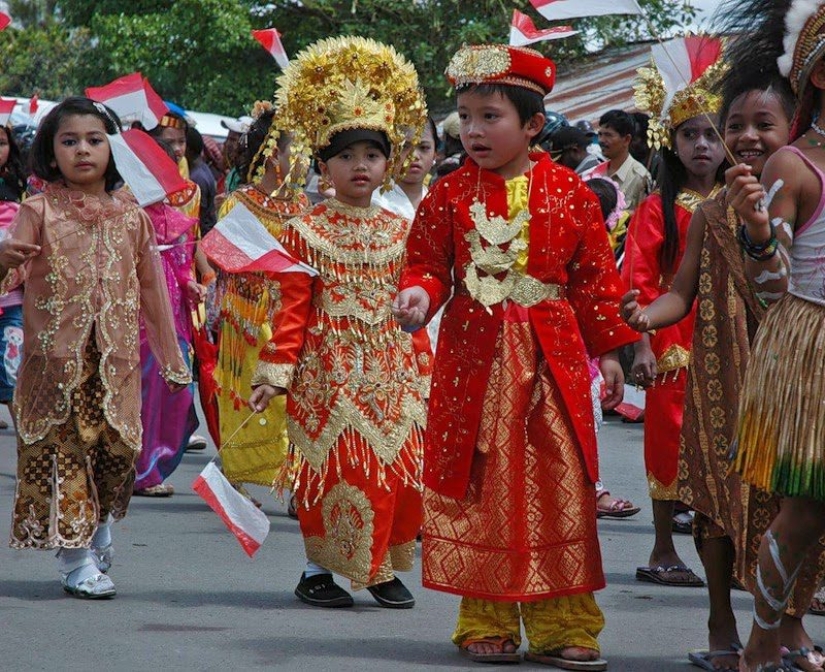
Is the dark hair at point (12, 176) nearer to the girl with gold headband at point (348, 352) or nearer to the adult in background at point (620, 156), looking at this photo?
the girl with gold headband at point (348, 352)

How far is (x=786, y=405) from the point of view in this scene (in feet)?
14.3

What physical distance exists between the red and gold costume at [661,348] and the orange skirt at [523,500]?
1.47m

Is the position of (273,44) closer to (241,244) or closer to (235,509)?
(241,244)

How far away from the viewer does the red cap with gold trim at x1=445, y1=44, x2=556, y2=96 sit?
206 inches

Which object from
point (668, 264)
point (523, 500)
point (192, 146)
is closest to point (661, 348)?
point (668, 264)

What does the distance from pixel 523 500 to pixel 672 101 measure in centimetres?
201

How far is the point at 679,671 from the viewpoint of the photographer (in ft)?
16.6

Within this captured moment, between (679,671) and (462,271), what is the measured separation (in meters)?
1.45

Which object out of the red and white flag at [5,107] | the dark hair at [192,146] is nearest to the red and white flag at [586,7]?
the red and white flag at [5,107]

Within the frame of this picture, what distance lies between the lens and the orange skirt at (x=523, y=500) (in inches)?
199

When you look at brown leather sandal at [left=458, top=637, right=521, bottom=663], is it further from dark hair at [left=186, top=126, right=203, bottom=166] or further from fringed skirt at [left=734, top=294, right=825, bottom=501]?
dark hair at [left=186, top=126, right=203, bottom=166]

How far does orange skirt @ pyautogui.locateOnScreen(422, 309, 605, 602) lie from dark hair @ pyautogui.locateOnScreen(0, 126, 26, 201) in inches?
202

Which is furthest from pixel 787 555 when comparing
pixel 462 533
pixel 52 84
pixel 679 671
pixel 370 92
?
pixel 52 84

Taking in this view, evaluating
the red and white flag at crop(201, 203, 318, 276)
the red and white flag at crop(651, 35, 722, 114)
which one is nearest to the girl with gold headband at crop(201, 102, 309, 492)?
the red and white flag at crop(201, 203, 318, 276)
